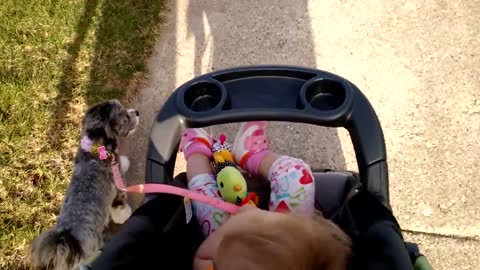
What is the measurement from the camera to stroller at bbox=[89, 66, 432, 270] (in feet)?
5.02

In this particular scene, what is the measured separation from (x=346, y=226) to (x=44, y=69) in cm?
204

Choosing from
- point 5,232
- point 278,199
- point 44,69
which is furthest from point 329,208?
point 44,69

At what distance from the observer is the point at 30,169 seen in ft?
8.63

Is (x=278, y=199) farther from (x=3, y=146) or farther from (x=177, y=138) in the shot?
(x=3, y=146)

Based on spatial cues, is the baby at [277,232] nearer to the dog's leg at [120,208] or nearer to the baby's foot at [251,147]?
the baby's foot at [251,147]

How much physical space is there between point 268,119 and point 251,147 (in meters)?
0.36

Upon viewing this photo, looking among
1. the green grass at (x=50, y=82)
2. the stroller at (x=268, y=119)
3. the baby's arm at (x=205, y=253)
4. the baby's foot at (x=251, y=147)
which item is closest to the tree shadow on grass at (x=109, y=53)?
the green grass at (x=50, y=82)

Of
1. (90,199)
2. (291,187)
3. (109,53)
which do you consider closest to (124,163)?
(90,199)

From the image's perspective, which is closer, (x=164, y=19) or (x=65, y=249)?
(x=65, y=249)

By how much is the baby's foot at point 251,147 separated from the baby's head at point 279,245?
0.73m

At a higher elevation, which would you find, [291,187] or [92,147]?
[291,187]

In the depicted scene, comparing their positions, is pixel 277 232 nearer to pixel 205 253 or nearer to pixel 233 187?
pixel 205 253

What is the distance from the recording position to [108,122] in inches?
95.7

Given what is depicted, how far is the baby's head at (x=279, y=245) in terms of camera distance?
1.14 meters
